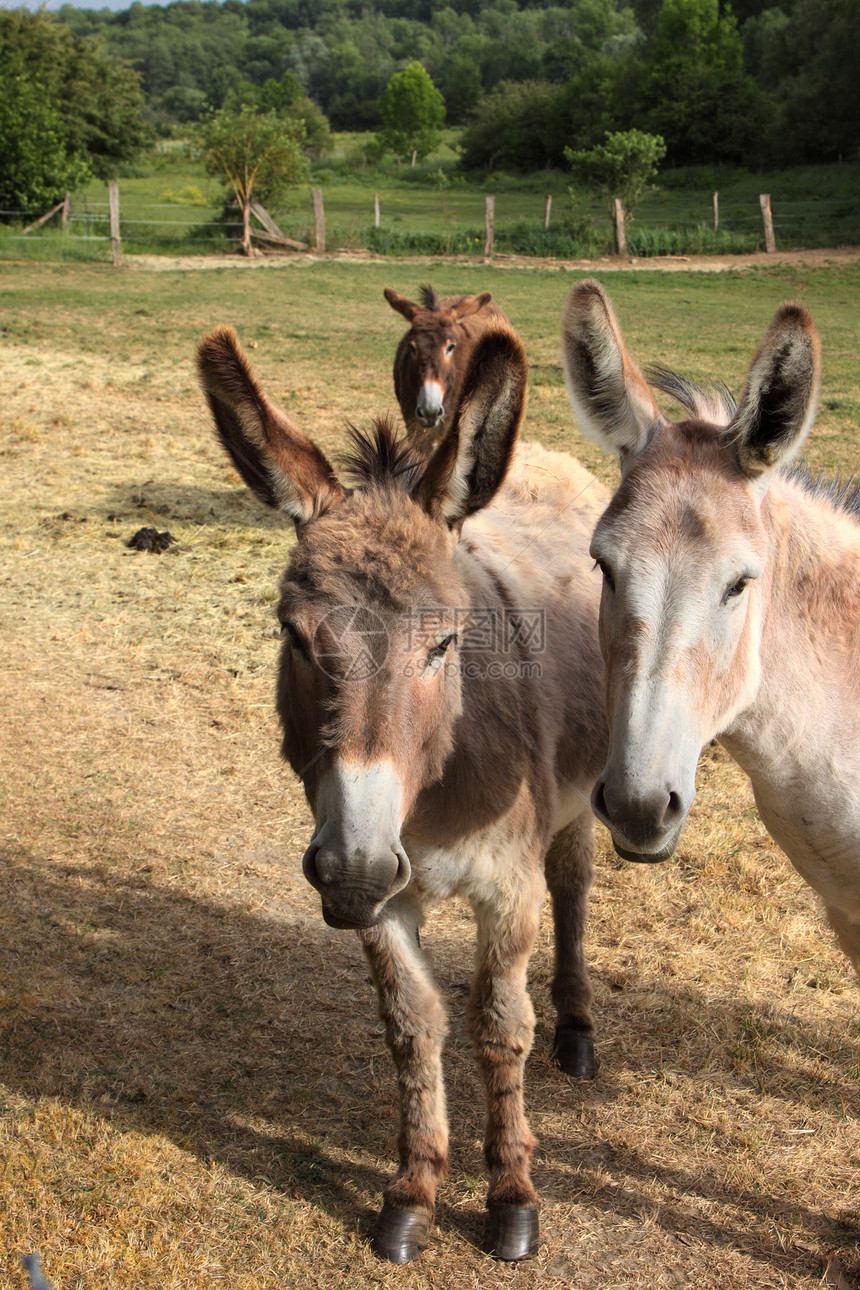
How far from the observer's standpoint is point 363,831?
2.01 m

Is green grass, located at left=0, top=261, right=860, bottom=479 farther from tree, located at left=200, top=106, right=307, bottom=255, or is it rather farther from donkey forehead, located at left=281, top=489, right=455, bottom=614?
donkey forehead, located at left=281, top=489, right=455, bottom=614

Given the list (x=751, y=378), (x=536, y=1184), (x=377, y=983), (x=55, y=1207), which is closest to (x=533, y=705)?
(x=377, y=983)

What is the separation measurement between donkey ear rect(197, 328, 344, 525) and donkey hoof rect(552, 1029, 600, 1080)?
213 cm

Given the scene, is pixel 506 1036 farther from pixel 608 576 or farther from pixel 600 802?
pixel 608 576

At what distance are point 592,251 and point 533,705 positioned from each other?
28.3 m

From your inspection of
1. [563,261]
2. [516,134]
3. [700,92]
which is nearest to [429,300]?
[563,261]

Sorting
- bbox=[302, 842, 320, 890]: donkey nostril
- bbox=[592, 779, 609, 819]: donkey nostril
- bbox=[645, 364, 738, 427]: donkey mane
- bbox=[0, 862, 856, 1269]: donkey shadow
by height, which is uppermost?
bbox=[645, 364, 738, 427]: donkey mane

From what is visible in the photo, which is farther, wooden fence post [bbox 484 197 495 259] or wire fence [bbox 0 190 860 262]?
wooden fence post [bbox 484 197 495 259]

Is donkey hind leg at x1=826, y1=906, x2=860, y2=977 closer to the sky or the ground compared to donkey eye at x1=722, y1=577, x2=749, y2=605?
closer to the ground

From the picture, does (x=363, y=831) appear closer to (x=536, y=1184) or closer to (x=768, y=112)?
(x=536, y=1184)

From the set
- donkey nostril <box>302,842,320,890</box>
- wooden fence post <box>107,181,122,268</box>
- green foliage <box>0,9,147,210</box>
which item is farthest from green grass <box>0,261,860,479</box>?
donkey nostril <box>302,842,320,890</box>

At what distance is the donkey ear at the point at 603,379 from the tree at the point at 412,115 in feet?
252

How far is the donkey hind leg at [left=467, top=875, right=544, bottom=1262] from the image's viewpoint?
261 centimetres
